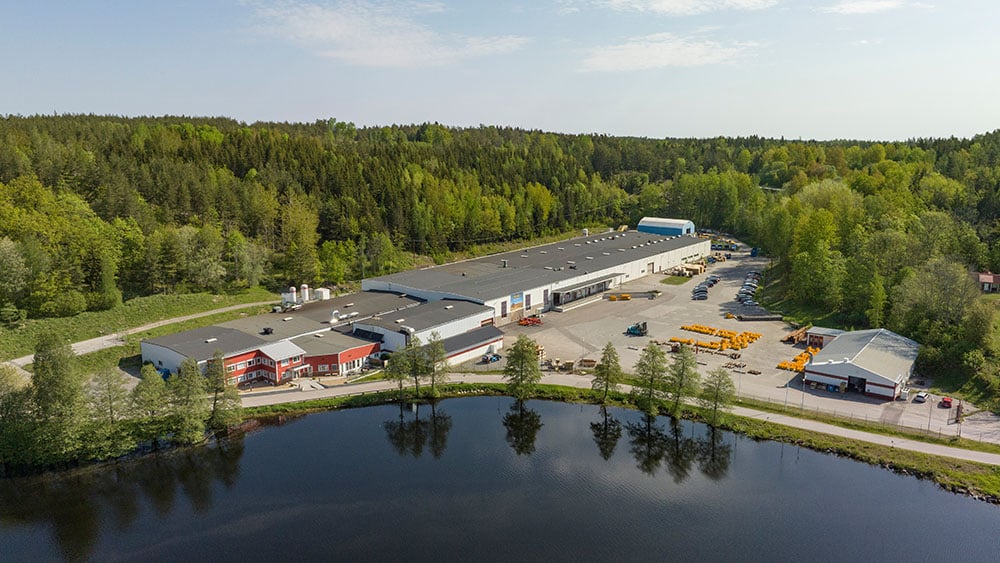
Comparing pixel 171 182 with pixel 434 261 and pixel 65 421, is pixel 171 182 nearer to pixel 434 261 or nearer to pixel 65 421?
pixel 434 261

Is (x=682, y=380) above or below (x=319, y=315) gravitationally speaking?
below

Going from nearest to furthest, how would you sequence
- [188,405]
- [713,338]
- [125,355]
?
[188,405]
[125,355]
[713,338]

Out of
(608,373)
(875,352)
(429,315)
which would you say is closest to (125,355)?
(429,315)

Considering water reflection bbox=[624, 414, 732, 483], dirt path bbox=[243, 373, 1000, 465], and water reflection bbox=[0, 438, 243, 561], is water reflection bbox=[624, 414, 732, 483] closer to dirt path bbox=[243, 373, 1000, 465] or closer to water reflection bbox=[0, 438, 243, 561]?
dirt path bbox=[243, 373, 1000, 465]

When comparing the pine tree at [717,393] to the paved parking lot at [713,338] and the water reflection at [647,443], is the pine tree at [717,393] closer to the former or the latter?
the water reflection at [647,443]

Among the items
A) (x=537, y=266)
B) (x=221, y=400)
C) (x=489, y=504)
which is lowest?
(x=489, y=504)

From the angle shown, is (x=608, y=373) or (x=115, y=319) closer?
(x=608, y=373)

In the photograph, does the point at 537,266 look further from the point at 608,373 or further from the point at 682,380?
the point at 682,380
